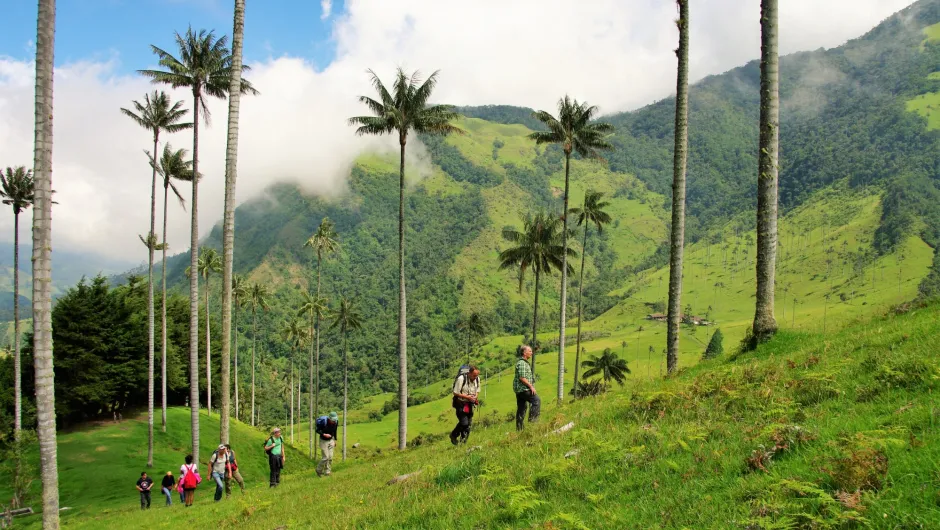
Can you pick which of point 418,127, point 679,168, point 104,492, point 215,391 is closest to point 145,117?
point 418,127

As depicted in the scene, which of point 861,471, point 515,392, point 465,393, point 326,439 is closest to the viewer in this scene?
point 861,471

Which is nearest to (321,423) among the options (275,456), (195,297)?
(275,456)

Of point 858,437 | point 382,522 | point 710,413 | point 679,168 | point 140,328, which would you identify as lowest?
point 140,328

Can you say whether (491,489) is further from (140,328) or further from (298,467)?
(140,328)

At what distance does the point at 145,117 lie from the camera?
33438 mm

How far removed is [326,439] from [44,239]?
10086mm

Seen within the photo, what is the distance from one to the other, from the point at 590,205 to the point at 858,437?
44.4 meters

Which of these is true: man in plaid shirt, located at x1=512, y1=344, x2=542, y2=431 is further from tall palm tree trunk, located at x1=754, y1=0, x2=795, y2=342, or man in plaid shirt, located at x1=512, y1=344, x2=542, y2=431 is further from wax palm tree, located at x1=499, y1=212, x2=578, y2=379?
wax palm tree, located at x1=499, y1=212, x2=578, y2=379

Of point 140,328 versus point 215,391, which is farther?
point 215,391

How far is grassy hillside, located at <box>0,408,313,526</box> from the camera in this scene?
33.1 metres

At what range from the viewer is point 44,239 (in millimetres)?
11445

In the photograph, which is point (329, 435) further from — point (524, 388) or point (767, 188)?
point (767, 188)

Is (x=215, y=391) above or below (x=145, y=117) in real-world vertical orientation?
below

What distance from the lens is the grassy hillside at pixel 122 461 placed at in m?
33.1
